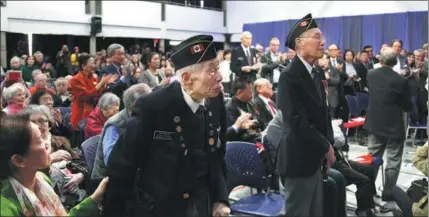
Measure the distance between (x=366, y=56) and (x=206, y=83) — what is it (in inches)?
319

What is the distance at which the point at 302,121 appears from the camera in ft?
8.45

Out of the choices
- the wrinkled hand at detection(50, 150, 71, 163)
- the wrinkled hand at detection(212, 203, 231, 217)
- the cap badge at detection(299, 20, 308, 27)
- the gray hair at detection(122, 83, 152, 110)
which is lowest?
the wrinkled hand at detection(212, 203, 231, 217)

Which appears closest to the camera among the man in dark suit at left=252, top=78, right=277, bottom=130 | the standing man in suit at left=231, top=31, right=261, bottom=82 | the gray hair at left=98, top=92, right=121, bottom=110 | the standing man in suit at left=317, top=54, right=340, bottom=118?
the gray hair at left=98, top=92, right=121, bottom=110

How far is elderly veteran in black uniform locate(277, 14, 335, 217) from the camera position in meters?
2.59

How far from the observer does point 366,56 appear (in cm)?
931

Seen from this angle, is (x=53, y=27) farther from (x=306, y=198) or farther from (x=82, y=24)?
(x=306, y=198)

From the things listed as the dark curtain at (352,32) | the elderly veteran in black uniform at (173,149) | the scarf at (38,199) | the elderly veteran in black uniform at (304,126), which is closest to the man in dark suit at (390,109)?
the elderly veteran in black uniform at (304,126)

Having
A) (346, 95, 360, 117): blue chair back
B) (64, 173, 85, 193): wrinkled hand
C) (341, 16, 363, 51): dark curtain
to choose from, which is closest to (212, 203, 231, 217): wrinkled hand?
(64, 173, 85, 193): wrinkled hand

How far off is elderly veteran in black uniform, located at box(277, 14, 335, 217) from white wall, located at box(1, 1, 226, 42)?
38.8 feet

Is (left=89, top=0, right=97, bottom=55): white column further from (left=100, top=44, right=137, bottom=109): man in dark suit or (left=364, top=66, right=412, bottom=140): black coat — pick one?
(left=364, top=66, right=412, bottom=140): black coat

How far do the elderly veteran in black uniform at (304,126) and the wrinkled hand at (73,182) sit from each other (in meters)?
1.29

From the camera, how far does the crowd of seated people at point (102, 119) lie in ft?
5.09

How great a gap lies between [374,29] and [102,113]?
12283 millimetres

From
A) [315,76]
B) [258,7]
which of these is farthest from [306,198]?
[258,7]
